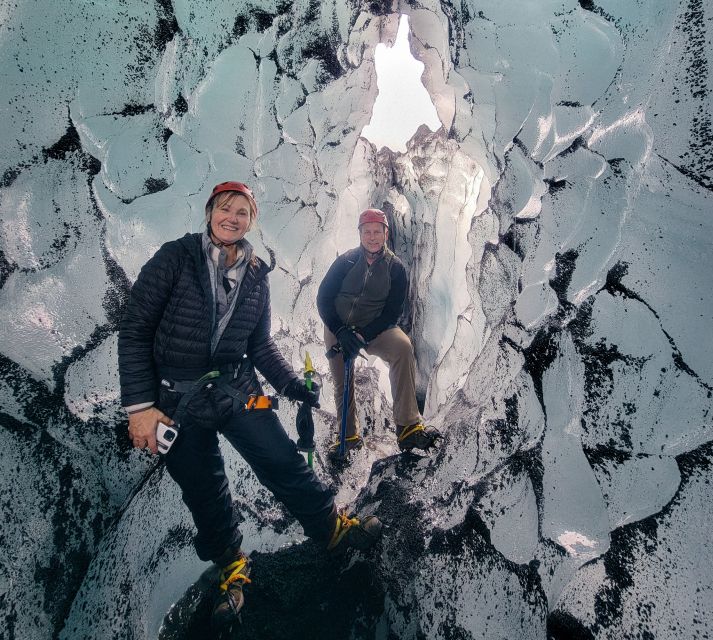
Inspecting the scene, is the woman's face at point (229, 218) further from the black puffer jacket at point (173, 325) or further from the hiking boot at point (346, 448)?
the hiking boot at point (346, 448)

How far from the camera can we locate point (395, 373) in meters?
2.89

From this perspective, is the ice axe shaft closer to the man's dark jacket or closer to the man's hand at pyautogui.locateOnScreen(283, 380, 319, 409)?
the man's dark jacket

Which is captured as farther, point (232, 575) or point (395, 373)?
point (395, 373)

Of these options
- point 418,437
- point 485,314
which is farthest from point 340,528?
point 485,314

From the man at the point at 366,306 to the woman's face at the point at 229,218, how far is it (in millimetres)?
1395

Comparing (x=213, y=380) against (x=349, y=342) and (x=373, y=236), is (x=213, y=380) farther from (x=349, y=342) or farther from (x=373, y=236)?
(x=373, y=236)

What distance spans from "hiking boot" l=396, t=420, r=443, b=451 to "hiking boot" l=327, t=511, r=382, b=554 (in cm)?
68

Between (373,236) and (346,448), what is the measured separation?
5.40ft

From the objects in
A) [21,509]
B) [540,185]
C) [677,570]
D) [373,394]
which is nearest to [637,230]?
[540,185]

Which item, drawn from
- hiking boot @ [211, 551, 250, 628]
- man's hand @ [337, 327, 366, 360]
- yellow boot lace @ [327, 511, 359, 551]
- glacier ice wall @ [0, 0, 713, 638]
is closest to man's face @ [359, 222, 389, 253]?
man's hand @ [337, 327, 366, 360]

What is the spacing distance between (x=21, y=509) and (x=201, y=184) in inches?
63.1

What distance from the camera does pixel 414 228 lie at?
13.8 ft

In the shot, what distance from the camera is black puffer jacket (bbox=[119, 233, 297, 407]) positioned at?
1484mm

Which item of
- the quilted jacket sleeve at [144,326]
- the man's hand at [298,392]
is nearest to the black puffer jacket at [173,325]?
the quilted jacket sleeve at [144,326]
